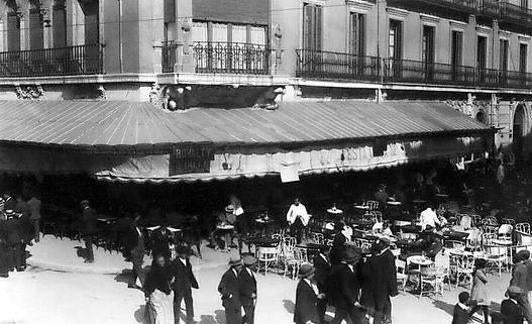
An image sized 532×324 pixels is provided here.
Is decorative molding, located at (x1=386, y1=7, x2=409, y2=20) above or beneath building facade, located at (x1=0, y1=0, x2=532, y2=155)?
above

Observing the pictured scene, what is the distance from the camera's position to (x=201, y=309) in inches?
554

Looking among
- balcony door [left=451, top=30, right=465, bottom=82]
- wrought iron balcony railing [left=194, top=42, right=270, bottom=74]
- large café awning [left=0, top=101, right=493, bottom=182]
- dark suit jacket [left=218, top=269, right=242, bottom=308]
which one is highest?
balcony door [left=451, top=30, right=465, bottom=82]

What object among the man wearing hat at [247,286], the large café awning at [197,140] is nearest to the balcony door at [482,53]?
the large café awning at [197,140]

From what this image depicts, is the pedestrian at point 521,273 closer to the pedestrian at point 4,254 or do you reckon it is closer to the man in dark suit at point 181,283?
the man in dark suit at point 181,283

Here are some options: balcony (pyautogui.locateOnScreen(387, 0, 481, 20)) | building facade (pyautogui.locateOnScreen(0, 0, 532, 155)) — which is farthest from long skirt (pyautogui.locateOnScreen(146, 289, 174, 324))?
balcony (pyautogui.locateOnScreen(387, 0, 481, 20))

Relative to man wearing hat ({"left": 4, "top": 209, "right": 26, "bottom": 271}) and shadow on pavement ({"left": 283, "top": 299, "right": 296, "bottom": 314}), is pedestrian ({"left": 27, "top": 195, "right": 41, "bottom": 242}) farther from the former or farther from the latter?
shadow on pavement ({"left": 283, "top": 299, "right": 296, "bottom": 314})

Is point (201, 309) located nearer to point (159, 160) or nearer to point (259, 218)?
point (159, 160)

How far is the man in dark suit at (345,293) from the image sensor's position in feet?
38.2

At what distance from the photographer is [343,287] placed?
11.7 metres

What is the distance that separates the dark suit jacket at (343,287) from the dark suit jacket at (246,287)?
1.40 meters

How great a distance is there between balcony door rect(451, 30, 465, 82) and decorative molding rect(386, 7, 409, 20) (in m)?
4.37

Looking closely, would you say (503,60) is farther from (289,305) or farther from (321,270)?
(321,270)

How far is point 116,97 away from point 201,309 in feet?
25.7

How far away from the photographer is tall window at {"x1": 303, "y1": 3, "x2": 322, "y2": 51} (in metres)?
22.3
